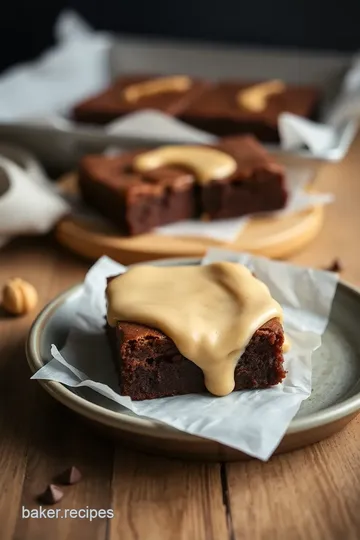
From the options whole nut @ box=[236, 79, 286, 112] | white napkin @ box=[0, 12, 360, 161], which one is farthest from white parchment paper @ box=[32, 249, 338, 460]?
whole nut @ box=[236, 79, 286, 112]

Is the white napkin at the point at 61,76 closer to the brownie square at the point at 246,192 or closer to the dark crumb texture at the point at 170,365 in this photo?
the brownie square at the point at 246,192

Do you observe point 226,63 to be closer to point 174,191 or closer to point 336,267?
point 174,191

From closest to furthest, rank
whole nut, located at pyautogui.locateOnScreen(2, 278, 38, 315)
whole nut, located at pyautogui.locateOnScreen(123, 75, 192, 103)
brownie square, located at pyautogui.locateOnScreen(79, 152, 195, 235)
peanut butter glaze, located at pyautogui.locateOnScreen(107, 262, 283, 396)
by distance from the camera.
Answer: peanut butter glaze, located at pyautogui.locateOnScreen(107, 262, 283, 396) → whole nut, located at pyautogui.locateOnScreen(2, 278, 38, 315) → brownie square, located at pyautogui.locateOnScreen(79, 152, 195, 235) → whole nut, located at pyautogui.locateOnScreen(123, 75, 192, 103)

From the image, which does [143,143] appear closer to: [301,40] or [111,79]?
[111,79]

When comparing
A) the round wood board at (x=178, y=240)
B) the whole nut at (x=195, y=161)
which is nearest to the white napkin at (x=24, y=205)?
the round wood board at (x=178, y=240)

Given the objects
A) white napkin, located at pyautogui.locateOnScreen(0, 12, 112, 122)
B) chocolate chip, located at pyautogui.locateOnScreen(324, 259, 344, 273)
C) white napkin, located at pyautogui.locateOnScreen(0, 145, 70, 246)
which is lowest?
white napkin, located at pyautogui.locateOnScreen(0, 12, 112, 122)

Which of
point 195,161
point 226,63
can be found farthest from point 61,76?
point 195,161

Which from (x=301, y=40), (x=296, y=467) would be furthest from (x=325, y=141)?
(x=296, y=467)

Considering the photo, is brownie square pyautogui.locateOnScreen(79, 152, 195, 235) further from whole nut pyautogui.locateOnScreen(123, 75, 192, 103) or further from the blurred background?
the blurred background
